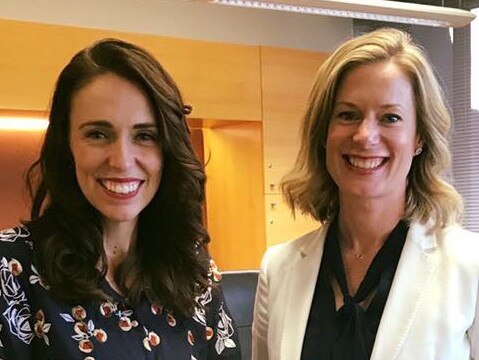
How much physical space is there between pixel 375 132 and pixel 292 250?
1.48 feet

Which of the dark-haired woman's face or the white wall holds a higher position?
the white wall

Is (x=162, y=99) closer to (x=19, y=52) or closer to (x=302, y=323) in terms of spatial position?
(x=302, y=323)

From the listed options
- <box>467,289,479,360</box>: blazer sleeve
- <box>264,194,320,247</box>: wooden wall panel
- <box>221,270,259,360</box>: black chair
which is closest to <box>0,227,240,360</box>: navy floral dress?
<box>467,289,479,360</box>: blazer sleeve

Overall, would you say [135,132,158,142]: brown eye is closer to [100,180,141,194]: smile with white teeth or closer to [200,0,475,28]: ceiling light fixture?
[100,180,141,194]: smile with white teeth

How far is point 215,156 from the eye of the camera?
175 inches

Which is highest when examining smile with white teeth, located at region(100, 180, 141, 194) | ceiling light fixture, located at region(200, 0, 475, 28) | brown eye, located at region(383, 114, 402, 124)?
ceiling light fixture, located at region(200, 0, 475, 28)

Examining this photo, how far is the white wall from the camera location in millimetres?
3846

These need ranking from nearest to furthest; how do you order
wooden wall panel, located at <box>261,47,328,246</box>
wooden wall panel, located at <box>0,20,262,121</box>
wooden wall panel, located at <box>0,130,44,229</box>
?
wooden wall panel, located at <box>0,20,262,121</box>, wooden wall panel, located at <box>0,130,44,229</box>, wooden wall panel, located at <box>261,47,328,246</box>

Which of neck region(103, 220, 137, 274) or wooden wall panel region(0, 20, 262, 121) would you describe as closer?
neck region(103, 220, 137, 274)

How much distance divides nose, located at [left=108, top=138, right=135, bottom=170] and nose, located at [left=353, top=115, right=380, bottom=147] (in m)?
0.53

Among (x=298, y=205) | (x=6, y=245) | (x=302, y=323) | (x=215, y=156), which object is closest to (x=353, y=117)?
(x=298, y=205)

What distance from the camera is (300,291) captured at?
1.75 metres

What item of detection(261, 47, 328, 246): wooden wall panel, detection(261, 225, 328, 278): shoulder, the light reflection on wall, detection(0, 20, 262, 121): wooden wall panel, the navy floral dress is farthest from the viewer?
the light reflection on wall

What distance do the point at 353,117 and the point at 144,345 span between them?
72 cm
